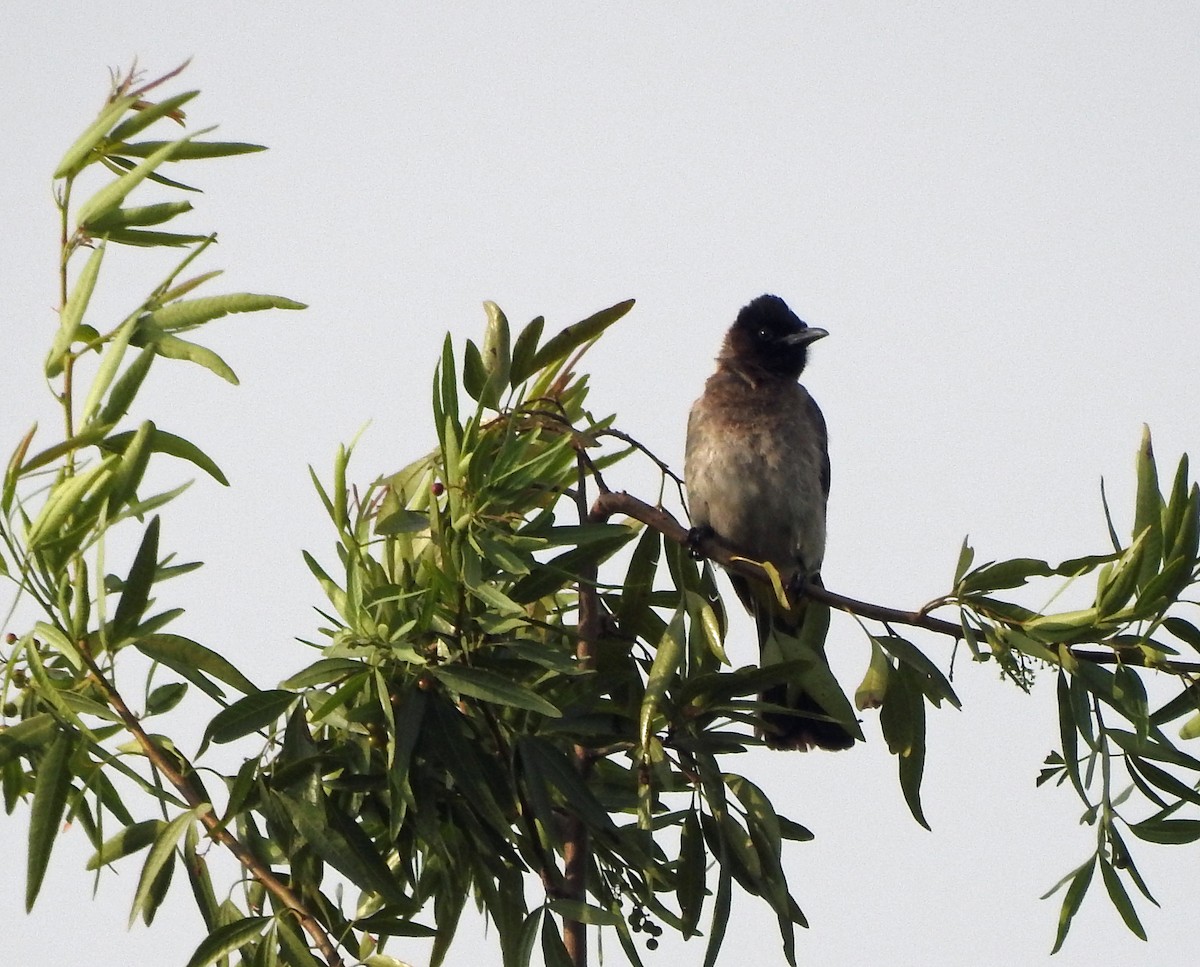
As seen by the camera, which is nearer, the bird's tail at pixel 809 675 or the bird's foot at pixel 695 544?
the bird's tail at pixel 809 675

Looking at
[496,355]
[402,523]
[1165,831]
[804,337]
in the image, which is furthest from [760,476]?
[402,523]

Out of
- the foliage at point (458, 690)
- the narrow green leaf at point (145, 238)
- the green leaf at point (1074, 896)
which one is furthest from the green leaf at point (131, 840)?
the green leaf at point (1074, 896)

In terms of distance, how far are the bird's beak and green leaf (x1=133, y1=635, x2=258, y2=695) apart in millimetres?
3996

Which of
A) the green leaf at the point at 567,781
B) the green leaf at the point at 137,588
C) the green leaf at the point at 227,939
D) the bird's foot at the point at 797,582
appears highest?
the bird's foot at the point at 797,582

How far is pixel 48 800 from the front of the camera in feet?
7.96

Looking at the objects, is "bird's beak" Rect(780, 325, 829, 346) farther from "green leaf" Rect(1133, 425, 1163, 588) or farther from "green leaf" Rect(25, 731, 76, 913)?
"green leaf" Rect(25, 731, 76, 913)

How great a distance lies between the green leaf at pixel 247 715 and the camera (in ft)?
8.49

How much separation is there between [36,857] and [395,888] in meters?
0.60

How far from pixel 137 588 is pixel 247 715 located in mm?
290

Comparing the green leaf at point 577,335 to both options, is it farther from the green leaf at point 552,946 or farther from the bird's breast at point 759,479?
the bird's breast at point 759,479

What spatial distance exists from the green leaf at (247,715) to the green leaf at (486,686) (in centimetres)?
27

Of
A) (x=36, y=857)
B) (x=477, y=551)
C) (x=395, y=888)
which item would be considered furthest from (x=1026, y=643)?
A: (x=36, y=857)

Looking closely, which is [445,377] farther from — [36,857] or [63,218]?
[36,857]

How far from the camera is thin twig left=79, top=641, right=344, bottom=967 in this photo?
97.3 inches
